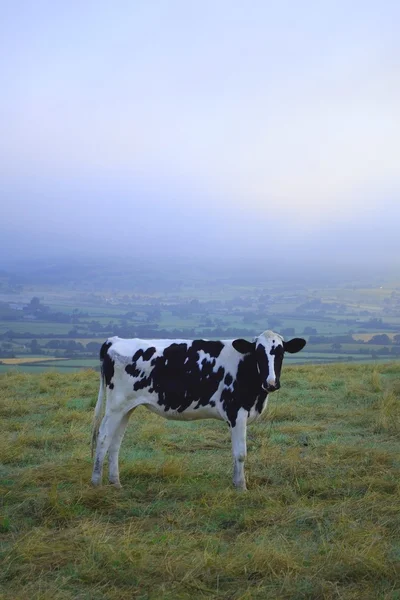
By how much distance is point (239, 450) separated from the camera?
8.01m

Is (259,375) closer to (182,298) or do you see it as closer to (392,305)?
(392,305)

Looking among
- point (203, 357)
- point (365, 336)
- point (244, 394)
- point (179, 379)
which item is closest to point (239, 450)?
point (244, 394)

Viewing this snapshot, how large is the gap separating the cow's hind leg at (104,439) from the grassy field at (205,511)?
260 millimetres

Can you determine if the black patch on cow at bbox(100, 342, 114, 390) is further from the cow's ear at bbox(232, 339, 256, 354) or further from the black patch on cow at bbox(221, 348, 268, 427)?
the cow's ear at bbox(232, 339, 256, 354)

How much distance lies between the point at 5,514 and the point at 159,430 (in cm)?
441

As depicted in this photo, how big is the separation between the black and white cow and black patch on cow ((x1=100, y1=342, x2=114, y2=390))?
0.01 metres

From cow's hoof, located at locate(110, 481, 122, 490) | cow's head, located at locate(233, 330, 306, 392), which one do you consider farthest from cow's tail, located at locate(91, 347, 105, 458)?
cow's head, located at locate(233, 330, 306, 392)

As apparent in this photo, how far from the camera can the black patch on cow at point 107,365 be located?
27.9ft

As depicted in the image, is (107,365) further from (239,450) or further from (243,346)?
(239,450)

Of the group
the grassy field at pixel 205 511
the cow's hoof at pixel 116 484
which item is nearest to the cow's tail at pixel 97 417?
the grassy field at pixel 205 511

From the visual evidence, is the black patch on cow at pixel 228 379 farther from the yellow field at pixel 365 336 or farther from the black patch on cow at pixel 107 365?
the yellow field at pixel 365 336

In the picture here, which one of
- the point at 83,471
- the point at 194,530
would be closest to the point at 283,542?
the point at 194,530

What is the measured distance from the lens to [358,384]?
51.5 feet

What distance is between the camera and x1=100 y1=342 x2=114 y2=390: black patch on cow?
27.9ft
